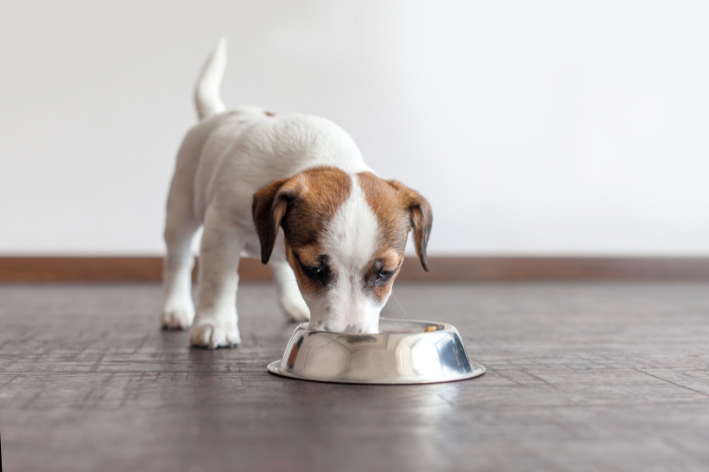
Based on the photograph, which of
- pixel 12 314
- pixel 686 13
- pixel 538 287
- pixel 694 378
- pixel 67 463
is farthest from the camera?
pixel 686 13

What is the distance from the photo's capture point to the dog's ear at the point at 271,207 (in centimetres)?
231

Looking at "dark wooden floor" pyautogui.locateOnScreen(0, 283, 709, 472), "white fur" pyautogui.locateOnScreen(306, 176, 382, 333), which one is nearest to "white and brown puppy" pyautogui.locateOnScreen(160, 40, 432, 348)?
"white fur" pyautogui.locateOnScreen(306, 176, 382, 333)

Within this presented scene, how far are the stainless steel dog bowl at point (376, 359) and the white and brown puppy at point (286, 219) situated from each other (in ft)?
0.19

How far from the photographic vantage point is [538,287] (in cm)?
605

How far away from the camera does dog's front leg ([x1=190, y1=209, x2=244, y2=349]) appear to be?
108 inches

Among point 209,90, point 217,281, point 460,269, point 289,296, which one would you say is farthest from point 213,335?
point 460,269

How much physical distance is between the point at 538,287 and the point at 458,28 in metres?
2.66

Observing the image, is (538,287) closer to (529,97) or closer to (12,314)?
(529,97)

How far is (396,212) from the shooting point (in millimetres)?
2348

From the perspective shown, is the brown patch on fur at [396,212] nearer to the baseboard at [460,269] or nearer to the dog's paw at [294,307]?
the dog's paw at [294,307]

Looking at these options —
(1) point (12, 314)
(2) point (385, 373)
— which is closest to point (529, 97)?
(1) point (12, 314)

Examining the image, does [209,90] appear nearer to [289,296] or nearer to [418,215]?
[289,296]

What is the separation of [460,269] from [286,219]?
476 cm

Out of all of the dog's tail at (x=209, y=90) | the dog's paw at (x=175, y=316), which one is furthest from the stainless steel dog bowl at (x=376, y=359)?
the dog's tail at (x=209, y=90)
